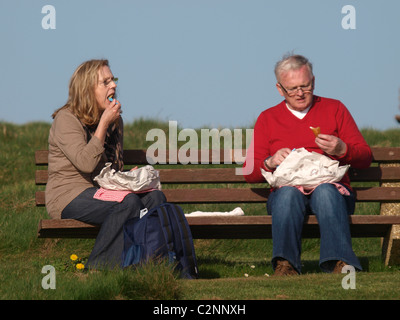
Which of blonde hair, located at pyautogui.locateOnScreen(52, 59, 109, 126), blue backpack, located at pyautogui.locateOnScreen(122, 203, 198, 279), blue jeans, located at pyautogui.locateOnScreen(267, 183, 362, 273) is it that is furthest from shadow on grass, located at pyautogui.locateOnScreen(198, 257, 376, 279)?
blonde hair, located at pyautogui.locateOnScreen(52, 59, 109, 126)

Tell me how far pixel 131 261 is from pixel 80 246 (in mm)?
2582

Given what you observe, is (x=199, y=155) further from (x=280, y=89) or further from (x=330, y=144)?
(x=330, y=144)

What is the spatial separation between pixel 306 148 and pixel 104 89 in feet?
5.20

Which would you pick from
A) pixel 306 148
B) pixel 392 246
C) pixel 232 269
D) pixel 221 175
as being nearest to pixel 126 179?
pixel 221 175

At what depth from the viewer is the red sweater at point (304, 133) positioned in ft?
18.0

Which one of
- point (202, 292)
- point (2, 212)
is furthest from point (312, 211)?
point (2, 212)

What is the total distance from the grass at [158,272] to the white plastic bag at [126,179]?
0.67 m

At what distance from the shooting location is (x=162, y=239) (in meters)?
4.94

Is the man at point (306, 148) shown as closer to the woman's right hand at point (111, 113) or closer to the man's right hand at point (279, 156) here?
the man's right hand at point (279, 156)

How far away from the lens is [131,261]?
483cm

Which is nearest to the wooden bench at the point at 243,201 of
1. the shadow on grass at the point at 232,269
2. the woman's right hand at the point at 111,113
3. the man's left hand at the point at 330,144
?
the shadow on grass at the point at 232,269

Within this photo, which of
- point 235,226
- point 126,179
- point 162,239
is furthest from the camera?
point 235,226

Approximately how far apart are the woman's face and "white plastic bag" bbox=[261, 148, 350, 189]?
1371mm
